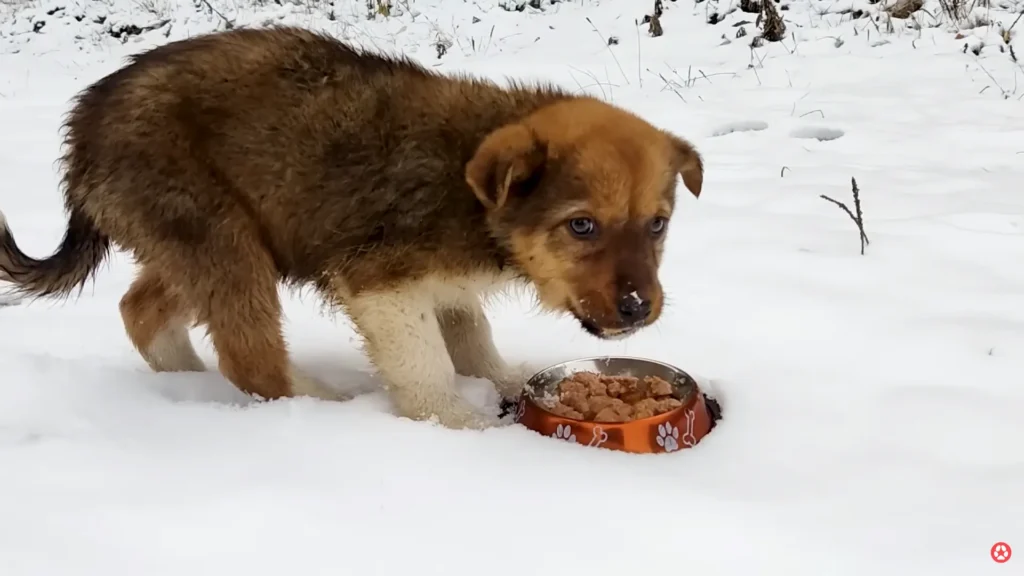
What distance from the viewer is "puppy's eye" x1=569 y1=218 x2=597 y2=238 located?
2936 mm

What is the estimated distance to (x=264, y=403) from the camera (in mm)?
3117

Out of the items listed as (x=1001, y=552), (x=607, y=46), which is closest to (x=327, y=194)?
(x=1001, y=552)

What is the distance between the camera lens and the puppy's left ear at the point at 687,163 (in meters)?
3.28

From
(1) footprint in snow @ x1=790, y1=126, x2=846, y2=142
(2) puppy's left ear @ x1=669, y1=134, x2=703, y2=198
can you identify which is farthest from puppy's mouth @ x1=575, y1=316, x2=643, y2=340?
(1) footprint in snow @ x1=790, y1=126, x2=846, y2=142

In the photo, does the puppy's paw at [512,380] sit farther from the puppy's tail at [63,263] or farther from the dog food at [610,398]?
the puppy's tail at [63,263]

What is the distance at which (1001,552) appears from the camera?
2.21 metres

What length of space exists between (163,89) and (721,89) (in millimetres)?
5561

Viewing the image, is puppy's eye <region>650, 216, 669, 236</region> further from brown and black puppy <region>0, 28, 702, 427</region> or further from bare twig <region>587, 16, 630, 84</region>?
bare twig <region>587, 16, 630, 84</region>

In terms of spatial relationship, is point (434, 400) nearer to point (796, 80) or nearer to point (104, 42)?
point (796, 80)

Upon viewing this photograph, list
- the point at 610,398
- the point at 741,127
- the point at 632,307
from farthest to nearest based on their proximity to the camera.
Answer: the point at 741,127 → the point at 610,398 → the point at 632,307

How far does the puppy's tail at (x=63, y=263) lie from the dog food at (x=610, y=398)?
1830mm

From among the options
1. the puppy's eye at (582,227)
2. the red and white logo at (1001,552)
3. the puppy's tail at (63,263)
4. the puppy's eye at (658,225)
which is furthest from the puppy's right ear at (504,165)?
the red and white logo at (1001,552)

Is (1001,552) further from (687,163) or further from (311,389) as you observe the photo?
(311,389)

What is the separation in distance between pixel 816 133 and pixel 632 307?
4.29 meters
